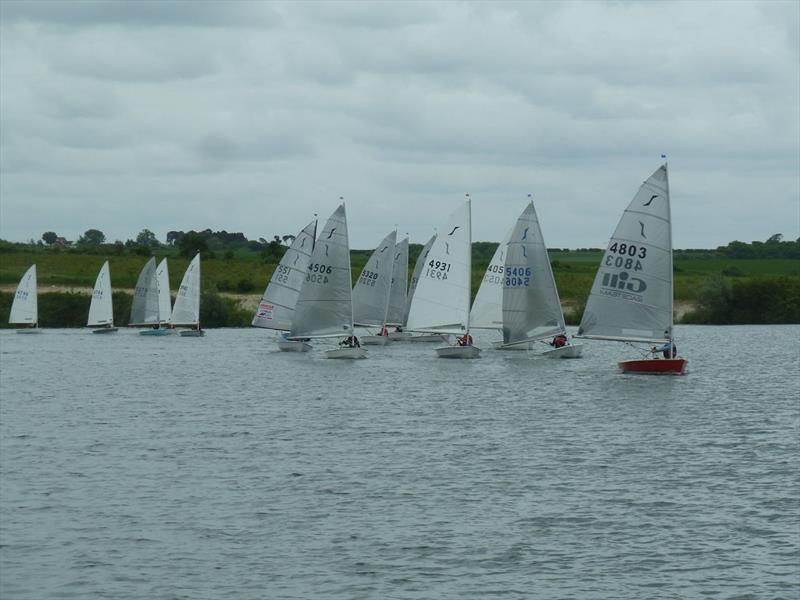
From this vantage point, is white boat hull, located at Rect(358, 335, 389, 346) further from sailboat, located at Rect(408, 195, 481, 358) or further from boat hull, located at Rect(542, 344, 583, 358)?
sailboat, located at Rect(408, 195, 481, 358)

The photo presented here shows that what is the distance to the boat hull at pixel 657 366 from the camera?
180ft

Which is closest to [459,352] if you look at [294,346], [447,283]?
[447,283]

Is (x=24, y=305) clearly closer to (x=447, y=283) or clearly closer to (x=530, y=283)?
(x=447, y=283)

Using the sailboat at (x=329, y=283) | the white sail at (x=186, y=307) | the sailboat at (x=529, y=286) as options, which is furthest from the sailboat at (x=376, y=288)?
the white sail at (x=186, y=307)

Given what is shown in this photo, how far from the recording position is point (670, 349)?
5509cm

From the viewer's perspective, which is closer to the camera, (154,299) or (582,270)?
(154,299)

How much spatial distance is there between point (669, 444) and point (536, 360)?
1346 inches

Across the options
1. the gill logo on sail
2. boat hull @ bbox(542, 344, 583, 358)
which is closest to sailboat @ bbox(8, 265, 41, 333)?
boat hull @ bbox(542, 344, 583, 358)

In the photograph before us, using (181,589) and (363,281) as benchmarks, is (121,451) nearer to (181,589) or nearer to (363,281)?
(181,589)

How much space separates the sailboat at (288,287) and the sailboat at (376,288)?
721 centimetres

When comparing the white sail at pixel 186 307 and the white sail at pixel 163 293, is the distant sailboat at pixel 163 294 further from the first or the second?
the white sail at pixel 186 307

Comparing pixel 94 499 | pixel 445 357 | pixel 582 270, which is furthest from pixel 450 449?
pixel 582 270

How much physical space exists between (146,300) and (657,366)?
5884 cm

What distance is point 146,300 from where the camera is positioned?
341ft
